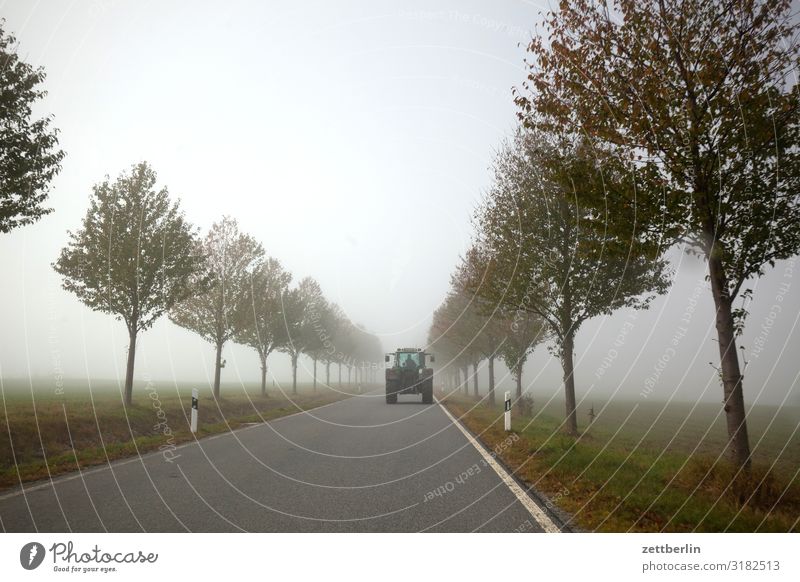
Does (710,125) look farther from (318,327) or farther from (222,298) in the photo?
(318,327)

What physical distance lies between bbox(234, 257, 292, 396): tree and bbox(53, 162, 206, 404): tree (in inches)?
284

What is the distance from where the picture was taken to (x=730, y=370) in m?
6.04

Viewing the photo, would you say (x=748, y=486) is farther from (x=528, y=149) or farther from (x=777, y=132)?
(x=528, y=149)

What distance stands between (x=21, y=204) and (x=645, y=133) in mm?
11991

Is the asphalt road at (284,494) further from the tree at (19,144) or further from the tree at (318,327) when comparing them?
the tree at (318,327)

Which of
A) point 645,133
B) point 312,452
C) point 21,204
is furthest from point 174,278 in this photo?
point 645,133

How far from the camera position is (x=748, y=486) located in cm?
519

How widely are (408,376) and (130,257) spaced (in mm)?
16728

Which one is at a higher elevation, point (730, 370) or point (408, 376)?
point (730, 370)

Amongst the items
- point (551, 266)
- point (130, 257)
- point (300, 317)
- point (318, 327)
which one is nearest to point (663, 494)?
point (551, 266)

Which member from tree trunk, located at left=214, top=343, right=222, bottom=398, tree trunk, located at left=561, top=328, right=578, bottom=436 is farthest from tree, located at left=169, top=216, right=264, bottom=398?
tree trunk, located at left=561, top=328, right=578, bottom=436

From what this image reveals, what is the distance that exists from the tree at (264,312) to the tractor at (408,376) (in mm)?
7463

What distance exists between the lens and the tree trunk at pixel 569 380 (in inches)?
516

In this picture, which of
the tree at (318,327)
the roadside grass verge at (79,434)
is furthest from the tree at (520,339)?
the tree at (318,327)
